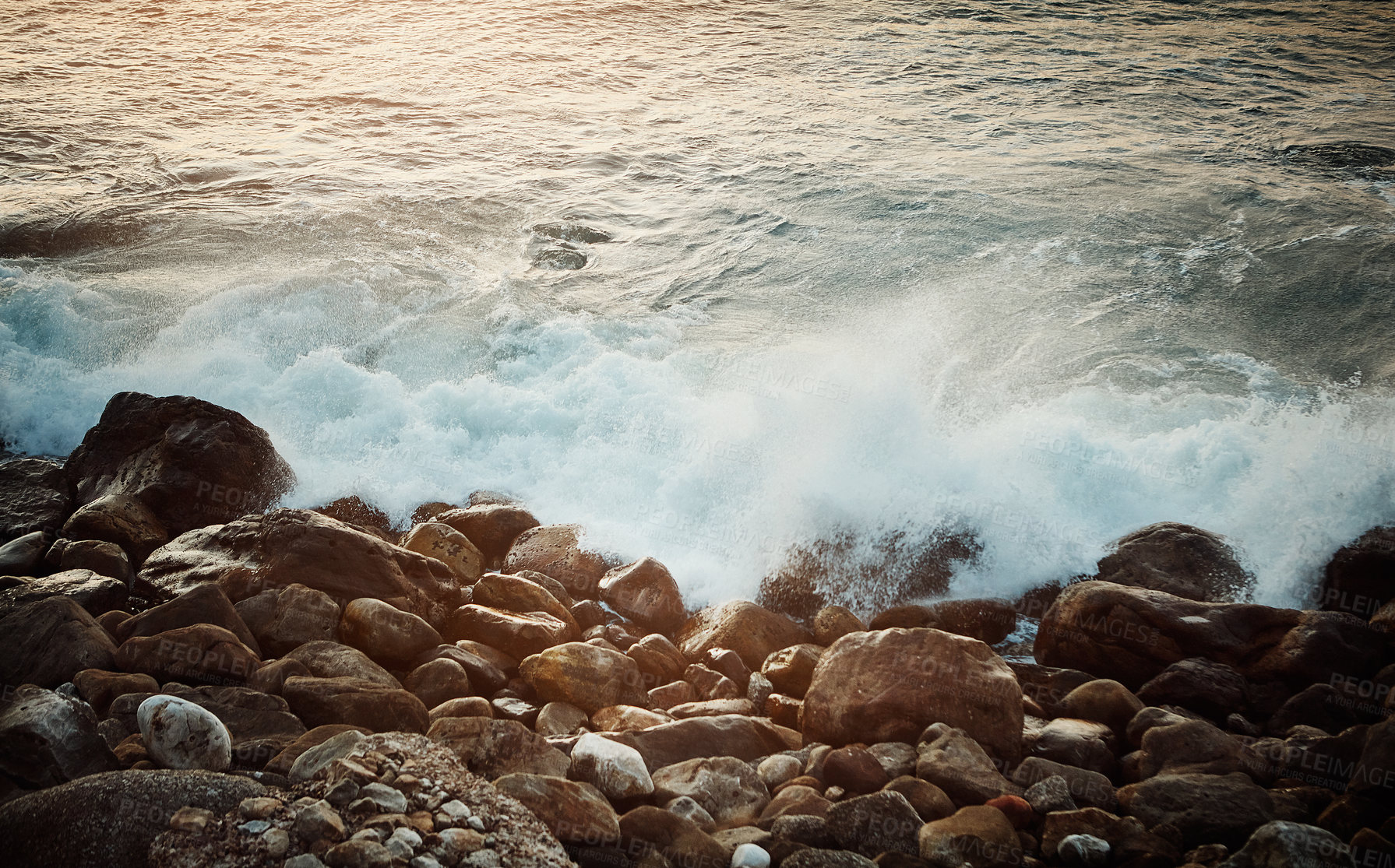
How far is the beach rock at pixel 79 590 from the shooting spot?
473 centimetres

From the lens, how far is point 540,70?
59.6 feet

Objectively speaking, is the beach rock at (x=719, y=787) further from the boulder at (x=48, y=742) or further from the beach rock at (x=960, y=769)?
the boulder at (x=48, y=742)

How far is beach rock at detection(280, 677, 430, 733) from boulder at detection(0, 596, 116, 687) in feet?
3.27

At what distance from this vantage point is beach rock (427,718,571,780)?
368 centimetres

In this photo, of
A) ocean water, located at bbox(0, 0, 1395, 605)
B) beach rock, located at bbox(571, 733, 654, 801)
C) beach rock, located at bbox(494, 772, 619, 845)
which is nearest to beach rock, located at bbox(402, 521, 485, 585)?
ocean water, located at bbox(0, 0, 1395, 605)

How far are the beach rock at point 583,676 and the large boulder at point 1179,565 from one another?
141 inches

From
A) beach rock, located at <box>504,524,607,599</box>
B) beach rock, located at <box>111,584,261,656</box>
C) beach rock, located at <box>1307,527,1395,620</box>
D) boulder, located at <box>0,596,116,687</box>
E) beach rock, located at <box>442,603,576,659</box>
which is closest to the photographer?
boulder, located at <box>0,596,116,687</box>

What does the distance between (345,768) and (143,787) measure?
2.09ft

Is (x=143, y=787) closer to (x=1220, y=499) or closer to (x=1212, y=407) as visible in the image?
(x=1220, y=499)

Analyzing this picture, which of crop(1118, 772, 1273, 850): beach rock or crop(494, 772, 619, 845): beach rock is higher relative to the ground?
crop(494, 772, 619, 845): beach rock

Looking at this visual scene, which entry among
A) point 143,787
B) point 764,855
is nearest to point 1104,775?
point 764,855

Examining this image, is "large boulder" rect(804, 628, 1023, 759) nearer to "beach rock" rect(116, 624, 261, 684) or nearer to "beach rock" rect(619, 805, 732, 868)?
"beach rock" rect(619, 805, 732, 868)

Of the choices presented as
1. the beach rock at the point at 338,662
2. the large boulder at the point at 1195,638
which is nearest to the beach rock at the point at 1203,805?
the large boulder at the point at 1195,638

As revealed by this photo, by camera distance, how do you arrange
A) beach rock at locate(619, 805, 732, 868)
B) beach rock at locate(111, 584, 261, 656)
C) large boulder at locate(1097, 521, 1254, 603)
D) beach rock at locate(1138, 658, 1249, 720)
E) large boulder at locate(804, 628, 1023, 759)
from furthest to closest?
large boulder at locate(1097, 521, 1254, 603) → beach rock at locate(1138, 658, 1249, 720) → beach rock at locate(111, 584, 261, 656) → large boulder at locate(804, 628, 1023, 759) → beach rock at locate(619, 805, 732, 868)
